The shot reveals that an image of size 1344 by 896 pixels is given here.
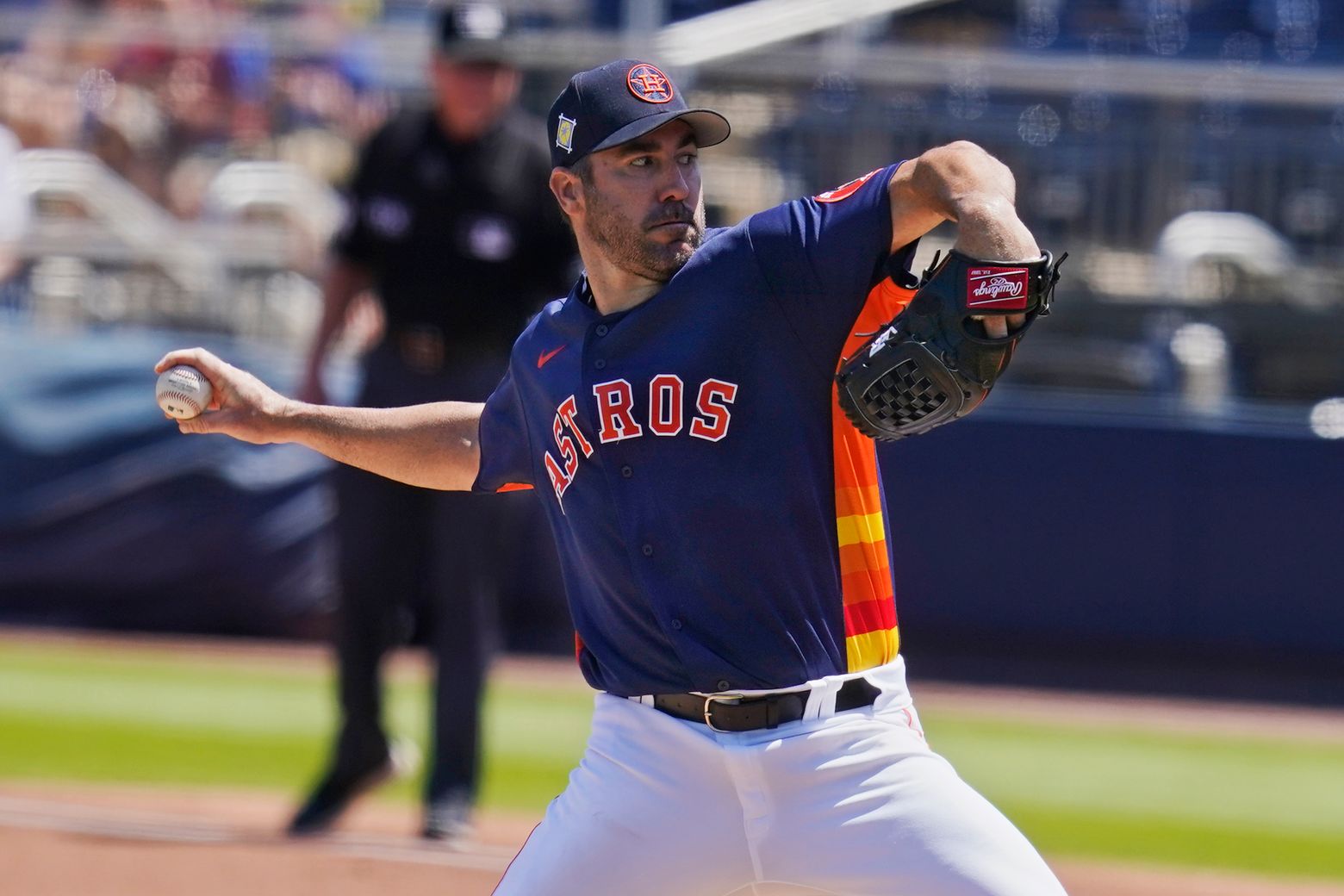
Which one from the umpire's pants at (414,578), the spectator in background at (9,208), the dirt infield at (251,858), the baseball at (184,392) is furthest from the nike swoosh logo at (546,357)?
the spectator in background at (9,208)

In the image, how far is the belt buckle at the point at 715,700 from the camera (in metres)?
2.85

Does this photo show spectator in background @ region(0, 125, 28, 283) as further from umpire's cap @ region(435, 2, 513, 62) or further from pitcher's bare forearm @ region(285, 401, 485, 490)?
pitcher's bare forearm @ region(285, 401, 485, 490)

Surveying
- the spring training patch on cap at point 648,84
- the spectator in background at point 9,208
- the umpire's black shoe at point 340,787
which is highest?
the spectator in background at point 9,208

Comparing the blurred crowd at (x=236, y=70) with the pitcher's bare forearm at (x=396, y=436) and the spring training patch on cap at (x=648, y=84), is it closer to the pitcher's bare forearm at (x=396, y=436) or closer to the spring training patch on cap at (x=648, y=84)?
the pitcher's bare forearm at (x=396, y=436)

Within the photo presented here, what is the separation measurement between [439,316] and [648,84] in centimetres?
273

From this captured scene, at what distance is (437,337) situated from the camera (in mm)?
5602

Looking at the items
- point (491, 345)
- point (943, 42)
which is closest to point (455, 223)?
point (491, 345)

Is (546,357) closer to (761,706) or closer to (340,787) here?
(761,706)

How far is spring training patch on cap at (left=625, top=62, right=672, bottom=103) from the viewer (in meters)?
2.97

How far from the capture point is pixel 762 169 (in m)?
10.4

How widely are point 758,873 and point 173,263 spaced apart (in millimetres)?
8598

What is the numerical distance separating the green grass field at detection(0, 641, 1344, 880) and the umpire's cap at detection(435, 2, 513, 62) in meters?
2.59

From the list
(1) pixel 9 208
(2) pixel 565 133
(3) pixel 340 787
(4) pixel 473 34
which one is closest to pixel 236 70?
(1) pixel 9 208

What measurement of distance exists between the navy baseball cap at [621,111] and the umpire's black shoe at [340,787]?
9.99ft
